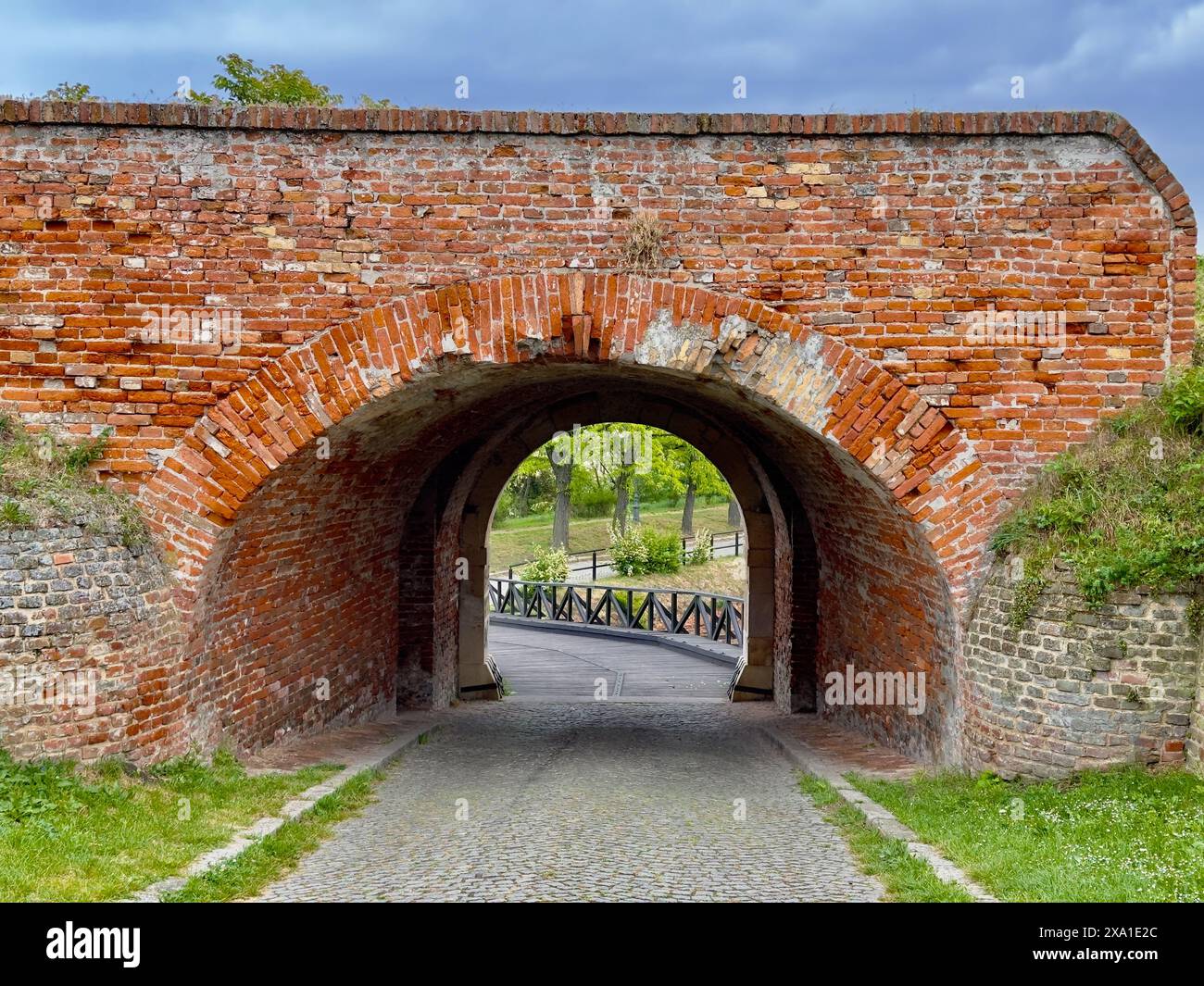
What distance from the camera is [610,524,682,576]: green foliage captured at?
2750cm

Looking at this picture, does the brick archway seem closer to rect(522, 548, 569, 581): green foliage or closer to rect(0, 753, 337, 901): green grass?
rect(0, 753, 337, 901): green grass

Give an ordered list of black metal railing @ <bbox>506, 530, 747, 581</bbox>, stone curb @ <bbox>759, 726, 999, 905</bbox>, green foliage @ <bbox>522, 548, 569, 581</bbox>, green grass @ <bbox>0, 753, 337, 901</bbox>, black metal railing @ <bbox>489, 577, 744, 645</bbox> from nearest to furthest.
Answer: green grass @ <bbox>0, 753, 337, 901</bbox>
stone curb @ <bbox>759, 726, 999, 905</bbox>
black metal railing @ <bbox>489, 577, 744, 645</bbox>
green foliage @ <bbox>522, 548, 569, 581</bbox>
black metal railing @ <bbox>506, 530, 747, 581</bbox>

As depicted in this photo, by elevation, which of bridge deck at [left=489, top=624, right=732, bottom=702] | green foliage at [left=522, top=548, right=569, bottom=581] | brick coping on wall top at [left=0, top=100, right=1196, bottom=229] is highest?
brick coping on wall top at [left=0, top=100, right=1196, bottom=229]

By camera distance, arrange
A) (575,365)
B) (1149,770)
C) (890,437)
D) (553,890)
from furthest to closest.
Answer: (575,365) → (890,437) → (1149,770) → (553,890)

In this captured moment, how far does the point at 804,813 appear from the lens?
7.54 m

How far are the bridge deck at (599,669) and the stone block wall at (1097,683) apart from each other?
737 centimetres

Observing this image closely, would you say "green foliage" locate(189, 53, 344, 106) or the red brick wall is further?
"green foliage" locate(189, 53, 344, 106)

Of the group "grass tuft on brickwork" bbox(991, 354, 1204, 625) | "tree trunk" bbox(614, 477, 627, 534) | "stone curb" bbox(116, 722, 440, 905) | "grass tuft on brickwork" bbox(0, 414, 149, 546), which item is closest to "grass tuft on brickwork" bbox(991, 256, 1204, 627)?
"grass tuft on brickwork" bbox(991, 354, 1204, 625)

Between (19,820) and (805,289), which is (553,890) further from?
(805,289)

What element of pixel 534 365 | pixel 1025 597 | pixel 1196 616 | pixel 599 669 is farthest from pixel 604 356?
pixel 599 669

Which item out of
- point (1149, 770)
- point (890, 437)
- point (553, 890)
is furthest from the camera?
point (890, 437)

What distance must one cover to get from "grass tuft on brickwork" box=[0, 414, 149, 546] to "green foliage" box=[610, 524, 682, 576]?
20690 millimetres

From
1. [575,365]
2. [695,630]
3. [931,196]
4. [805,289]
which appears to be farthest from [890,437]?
[695,630]

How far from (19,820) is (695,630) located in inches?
651
